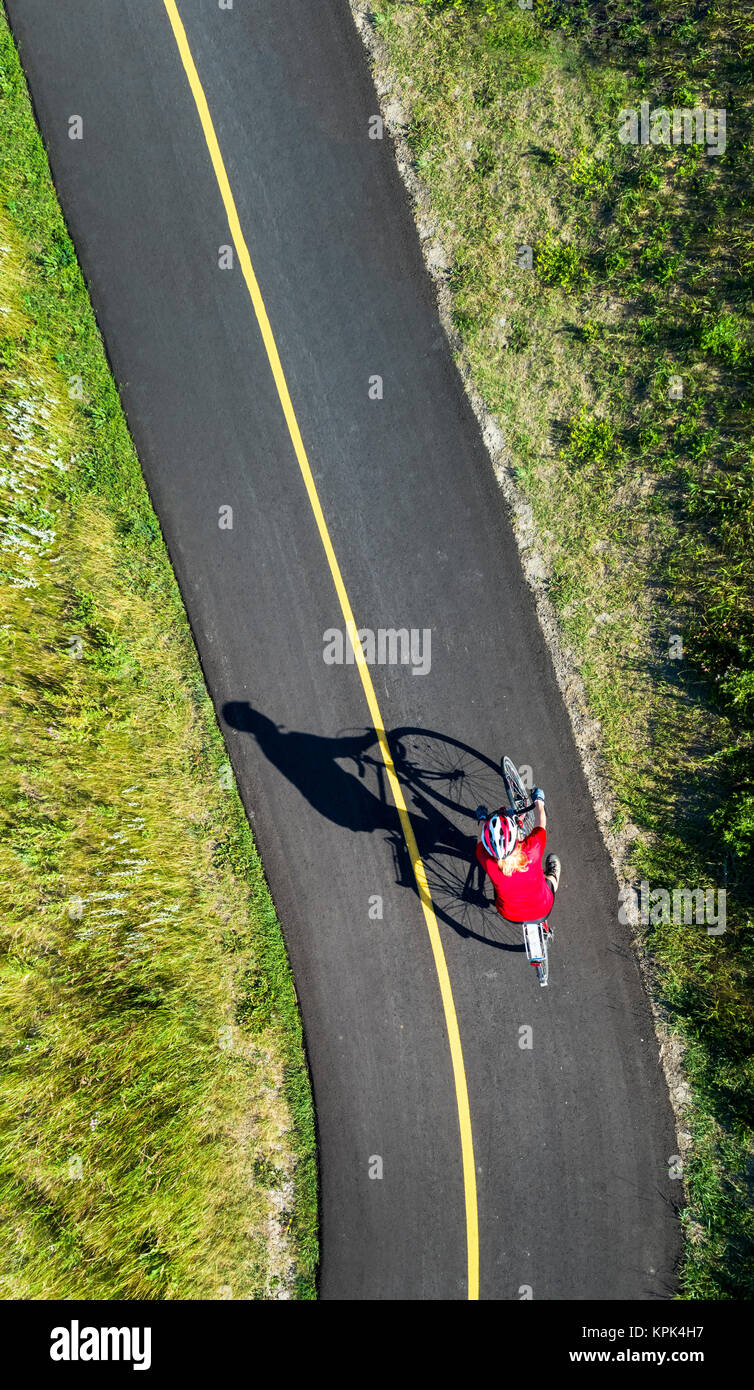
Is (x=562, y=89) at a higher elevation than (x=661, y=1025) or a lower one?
higher

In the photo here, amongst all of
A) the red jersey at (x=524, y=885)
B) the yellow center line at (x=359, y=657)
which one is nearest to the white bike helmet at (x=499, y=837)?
the red jersey at (x=524, y=885)

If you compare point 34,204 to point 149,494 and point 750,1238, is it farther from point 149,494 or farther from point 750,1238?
point 750,1238

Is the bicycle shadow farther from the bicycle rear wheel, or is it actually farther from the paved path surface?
the bicycle rear wheel

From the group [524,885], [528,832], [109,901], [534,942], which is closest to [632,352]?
[528,832]

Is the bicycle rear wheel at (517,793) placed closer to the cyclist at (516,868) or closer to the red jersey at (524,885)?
the cyclist at (516,868)

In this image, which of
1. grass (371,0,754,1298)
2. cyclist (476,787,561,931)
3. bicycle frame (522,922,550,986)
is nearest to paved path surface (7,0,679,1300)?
grass (371,0,754,1298)
